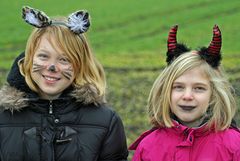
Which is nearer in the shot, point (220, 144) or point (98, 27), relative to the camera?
point (220, 144)

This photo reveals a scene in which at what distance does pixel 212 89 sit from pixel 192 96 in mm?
152

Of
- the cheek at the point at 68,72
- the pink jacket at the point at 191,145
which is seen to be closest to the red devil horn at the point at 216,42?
the pink jacket at the point at 191,145

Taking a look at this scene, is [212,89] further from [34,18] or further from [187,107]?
[34,18]

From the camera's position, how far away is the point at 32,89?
3.79 meters

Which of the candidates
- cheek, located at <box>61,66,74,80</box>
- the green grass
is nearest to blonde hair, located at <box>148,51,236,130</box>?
cheek, located at <box>61,66,74,80</box>

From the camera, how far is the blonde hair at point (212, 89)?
11.8ft

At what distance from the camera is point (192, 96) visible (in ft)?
11.7

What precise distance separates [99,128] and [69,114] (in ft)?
0.70

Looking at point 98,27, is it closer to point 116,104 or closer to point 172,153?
point 116,104

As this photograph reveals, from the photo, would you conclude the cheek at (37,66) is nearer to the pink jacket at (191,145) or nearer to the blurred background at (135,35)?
the pink jacket at (191,145)

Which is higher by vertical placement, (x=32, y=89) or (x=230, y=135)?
(x=32, y=89)

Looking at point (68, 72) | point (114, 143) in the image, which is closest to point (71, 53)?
point (68, 72)

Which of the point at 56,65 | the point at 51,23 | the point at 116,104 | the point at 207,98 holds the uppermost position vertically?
the point at 51,23

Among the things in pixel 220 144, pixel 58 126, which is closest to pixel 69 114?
pixel 58 126
